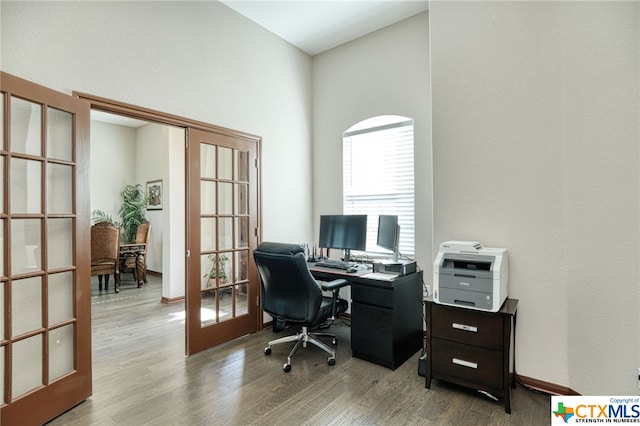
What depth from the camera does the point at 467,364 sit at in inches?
91.6

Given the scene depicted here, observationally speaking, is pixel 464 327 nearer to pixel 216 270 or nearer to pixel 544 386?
pixel 544 386

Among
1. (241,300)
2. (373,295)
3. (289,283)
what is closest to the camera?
(289,283)

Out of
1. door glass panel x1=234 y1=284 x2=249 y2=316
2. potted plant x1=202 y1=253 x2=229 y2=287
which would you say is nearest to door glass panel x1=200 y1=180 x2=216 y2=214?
potted plant x1=202 y1=253 x2=229 y2=287

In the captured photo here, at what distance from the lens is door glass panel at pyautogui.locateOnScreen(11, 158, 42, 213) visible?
2.00 meters

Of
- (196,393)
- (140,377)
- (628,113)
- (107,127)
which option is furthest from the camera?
(107,127)

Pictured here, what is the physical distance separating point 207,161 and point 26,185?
4.81ft

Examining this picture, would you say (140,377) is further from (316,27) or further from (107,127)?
(107,127)

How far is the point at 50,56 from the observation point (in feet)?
7.31

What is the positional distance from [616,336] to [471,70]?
220 centimetres

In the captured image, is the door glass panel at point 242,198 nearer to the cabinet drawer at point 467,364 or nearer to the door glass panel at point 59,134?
the door glass panel at point 59,134

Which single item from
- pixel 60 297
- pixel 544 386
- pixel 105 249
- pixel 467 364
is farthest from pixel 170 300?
pixel 544 386

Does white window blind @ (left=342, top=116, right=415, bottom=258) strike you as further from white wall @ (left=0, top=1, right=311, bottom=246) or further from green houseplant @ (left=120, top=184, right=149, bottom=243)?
green houseplant @ (left=120, top=184, right=149, bottom=243)

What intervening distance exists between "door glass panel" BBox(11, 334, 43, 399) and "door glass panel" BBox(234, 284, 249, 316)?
1684mm

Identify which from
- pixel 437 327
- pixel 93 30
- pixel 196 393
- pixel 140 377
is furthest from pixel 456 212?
pixel 93 30
